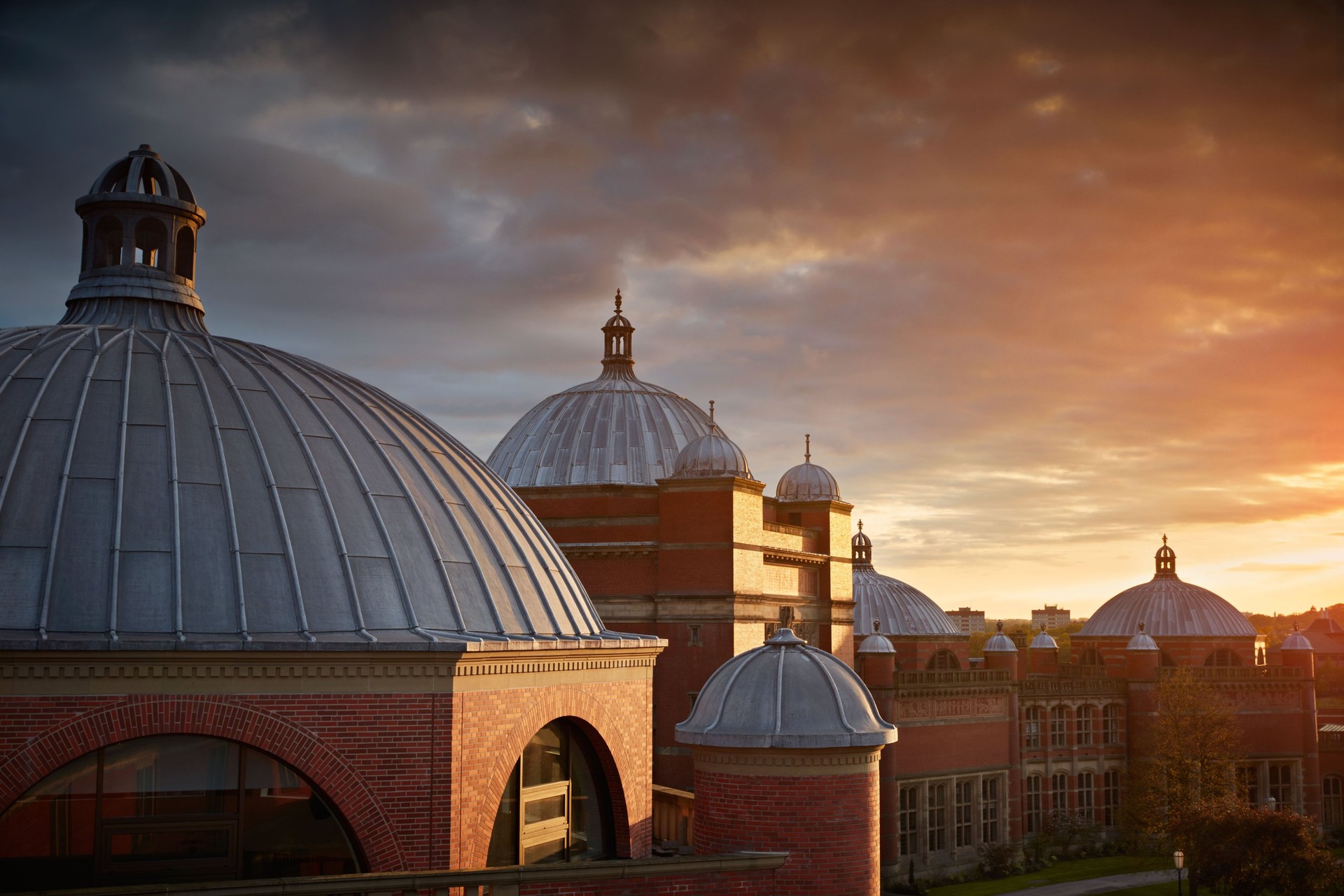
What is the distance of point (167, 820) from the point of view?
45.2 feet

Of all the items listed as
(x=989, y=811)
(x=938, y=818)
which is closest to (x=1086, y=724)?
(x=989, y=811)

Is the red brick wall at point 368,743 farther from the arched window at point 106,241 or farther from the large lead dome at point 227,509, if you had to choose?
the arched window at point 106,241

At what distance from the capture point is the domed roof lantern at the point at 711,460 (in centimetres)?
4053

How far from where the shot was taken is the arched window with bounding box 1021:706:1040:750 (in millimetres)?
52812

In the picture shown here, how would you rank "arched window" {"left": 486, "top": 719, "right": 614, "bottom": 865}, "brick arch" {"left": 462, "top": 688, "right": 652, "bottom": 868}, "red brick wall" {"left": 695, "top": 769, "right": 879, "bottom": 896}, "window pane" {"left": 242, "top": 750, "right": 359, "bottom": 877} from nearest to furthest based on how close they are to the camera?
"window pane" {"left": 242, "top": 750, "right": 359, "bottom": 877}
"brick arch" {"left": 462, "top": 688, "right": 652, "bottom": 868}
"arched window" {"left": 486, "top": 719, "right": 614, "bottom": 865}
"red brick wall" {"left": 695, "top": 769, "right": 879, "bottom": 896}

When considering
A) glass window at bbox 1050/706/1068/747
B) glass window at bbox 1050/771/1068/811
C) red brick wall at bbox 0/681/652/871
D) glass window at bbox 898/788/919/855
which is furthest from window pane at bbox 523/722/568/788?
glass window at bbox 1050/771/1068/811

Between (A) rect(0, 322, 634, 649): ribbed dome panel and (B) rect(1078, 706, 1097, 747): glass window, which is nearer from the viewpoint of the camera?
(A) rect(0, 322, 634, 649): ribbed dome panel

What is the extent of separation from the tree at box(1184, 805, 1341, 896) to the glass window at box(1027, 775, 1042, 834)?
39.7 ft

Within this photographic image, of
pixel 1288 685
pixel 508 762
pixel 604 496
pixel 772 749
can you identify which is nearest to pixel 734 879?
pixel 772 749

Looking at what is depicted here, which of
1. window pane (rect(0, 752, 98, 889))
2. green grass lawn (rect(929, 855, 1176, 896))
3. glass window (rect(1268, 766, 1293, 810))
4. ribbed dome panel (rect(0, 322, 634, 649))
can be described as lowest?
green grass lawn (rect(929, 855, 1176, 896))

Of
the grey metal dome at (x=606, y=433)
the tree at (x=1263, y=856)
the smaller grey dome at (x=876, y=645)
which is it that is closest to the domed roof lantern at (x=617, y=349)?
the grey metal dome at (x=606, y=433)

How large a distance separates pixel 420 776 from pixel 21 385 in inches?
303

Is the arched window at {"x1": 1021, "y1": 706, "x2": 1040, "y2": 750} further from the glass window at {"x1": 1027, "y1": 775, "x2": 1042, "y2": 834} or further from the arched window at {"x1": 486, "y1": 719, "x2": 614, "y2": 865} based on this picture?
the arched window at {"x1": 486, "y1": 719, "x2": 614, "y2": 865}

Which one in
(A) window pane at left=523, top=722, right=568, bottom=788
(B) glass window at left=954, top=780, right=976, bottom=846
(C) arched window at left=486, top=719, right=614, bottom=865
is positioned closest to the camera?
(C) arched window at left=486, top=719, right=614, bottom=865
